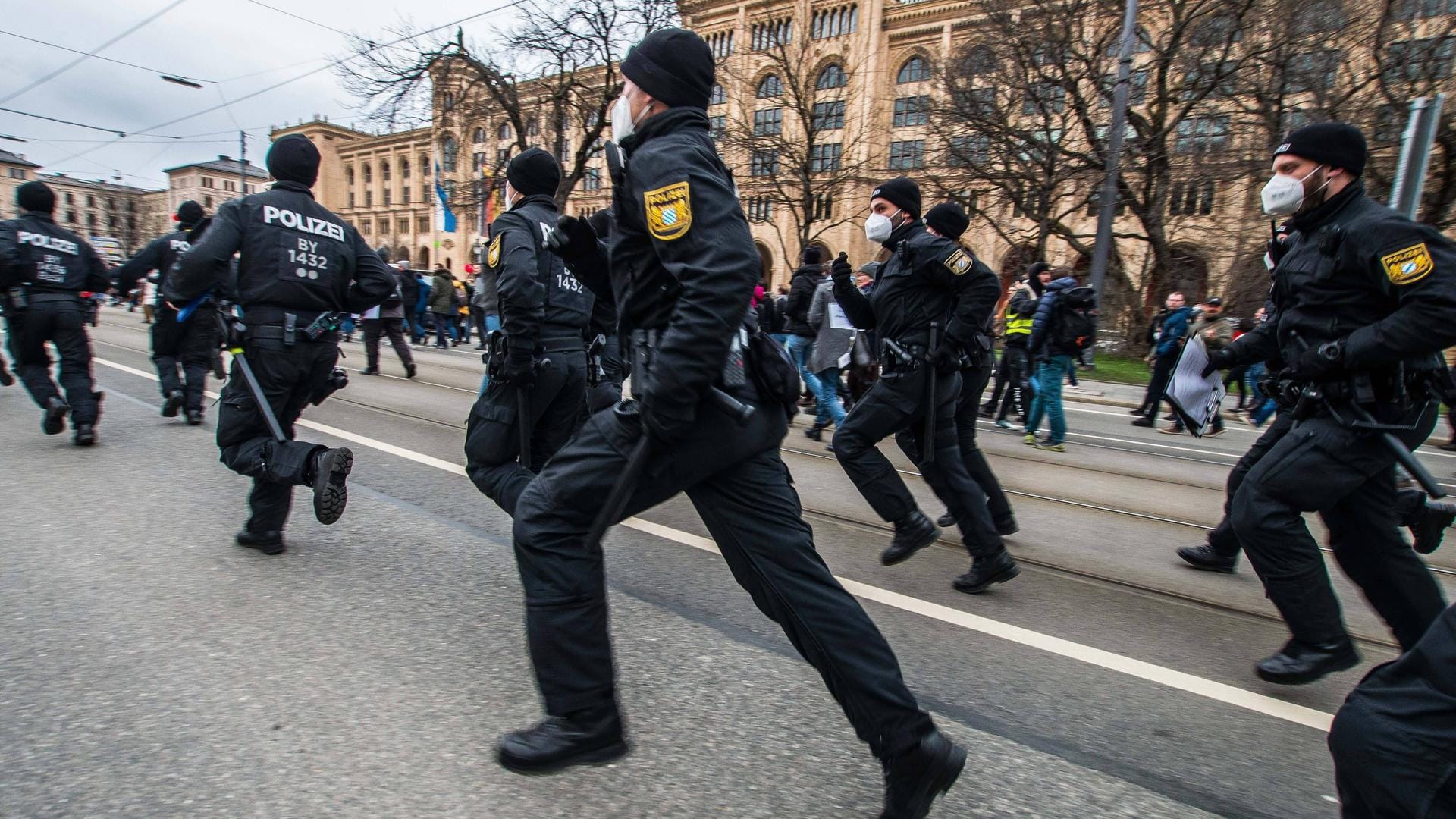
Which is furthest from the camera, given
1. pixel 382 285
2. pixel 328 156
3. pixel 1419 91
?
pixel 328 156

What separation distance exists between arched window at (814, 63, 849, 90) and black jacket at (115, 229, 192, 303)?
121ft

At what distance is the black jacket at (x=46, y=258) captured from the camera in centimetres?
598

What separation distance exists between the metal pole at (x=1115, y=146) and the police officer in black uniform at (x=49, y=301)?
44.0ft

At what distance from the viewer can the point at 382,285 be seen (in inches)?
167

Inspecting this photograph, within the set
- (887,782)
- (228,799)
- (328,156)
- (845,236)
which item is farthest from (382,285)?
(328,156)

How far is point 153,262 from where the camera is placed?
279 inches

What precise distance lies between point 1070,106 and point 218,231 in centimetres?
2254

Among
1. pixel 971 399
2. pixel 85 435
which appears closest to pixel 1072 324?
pixel 971 399

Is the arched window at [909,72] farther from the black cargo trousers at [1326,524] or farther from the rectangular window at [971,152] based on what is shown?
the black cargo trousers at [1326,524]

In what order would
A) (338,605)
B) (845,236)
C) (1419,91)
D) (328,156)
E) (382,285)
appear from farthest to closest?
1. (328,156)
2. (845,236)
3. (1419,91)
4. (382,285)
5. (338,605)

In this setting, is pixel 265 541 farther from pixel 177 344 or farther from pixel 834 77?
pixel 834 77

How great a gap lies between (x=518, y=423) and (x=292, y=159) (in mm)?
1682

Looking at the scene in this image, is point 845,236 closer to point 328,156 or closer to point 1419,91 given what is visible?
point 1419,91

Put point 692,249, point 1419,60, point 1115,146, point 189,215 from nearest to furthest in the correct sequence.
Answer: point 692,249, point 189,215, point 1115,146, point 1419,60
